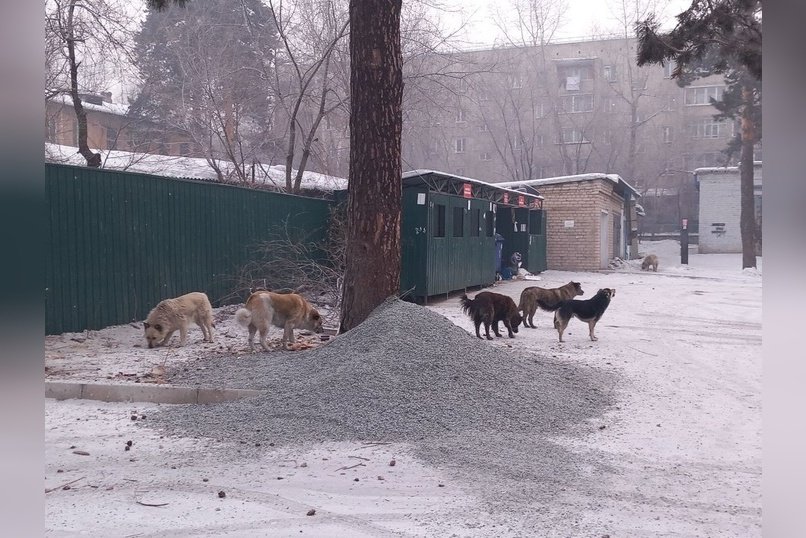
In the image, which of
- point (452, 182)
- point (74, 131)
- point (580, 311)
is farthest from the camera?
point (74, 131)

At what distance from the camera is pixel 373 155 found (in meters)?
8.29

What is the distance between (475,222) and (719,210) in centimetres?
2683

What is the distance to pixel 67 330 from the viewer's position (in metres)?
9.72

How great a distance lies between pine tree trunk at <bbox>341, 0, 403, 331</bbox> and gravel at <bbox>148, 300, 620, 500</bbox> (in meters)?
0.77

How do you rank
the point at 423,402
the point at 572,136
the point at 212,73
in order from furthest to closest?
the point at 572,136, the point at 212,73, the point at 423,402

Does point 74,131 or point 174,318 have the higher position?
point 74,131

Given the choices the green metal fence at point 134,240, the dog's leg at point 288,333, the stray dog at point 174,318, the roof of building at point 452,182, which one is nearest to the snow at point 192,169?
the roof of building at point 452,182

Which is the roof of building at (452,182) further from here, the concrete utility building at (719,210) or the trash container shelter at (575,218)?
the concrete utility building at (719,210)

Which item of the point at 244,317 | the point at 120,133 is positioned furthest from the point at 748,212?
the point at 244,317

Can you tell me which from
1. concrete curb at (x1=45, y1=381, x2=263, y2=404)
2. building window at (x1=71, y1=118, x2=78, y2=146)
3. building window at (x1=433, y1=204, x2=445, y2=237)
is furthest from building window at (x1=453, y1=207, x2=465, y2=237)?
building window at (x1=71, y1=118, x2=78, y2=146)

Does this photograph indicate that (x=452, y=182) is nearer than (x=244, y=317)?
No

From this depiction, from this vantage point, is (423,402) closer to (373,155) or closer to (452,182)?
(373,155)

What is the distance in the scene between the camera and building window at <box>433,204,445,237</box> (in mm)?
15039
